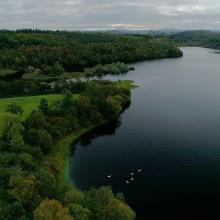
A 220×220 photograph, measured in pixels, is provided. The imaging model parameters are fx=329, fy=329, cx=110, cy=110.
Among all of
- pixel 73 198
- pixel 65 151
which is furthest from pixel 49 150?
pixel 73 198

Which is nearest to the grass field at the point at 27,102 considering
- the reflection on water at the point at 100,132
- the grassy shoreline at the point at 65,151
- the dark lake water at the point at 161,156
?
the grassy shoreline at the point at 65,151

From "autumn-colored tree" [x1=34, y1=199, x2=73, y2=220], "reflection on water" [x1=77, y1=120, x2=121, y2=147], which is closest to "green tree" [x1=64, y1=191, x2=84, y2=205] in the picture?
"autumn-colored tree" [x1=34, y1=199, x2=73, y2=220]

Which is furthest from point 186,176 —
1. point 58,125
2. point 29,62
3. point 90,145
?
point 29,62

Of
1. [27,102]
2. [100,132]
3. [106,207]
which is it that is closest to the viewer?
[106,207]

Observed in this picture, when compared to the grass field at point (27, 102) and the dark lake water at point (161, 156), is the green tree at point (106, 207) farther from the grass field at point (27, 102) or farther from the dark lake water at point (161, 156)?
the grass field at point (27, 102)

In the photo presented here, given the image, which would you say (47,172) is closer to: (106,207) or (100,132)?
(106,207)

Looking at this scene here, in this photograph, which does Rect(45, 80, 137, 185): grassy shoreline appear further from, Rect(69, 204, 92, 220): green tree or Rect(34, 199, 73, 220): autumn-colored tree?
Rect(34, 199, 73, 220): autumn-colored tree
